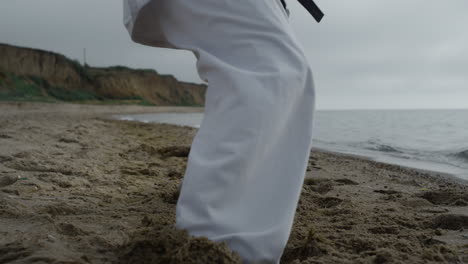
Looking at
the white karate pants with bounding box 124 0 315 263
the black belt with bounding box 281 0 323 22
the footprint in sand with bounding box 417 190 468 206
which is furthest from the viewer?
the footprint in sand with bounding box 417 190 468 206

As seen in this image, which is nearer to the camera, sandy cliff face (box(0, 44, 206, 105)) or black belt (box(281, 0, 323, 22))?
black belt (box(281, 0, 323, 22))

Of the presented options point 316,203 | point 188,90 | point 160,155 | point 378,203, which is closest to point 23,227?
point 316,203

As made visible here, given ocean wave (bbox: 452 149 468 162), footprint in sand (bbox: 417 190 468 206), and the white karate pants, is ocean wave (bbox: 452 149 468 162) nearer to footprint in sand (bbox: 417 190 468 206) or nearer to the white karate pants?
footprint in sand (bbox: 417 190 468 206)

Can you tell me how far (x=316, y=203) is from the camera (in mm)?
2160

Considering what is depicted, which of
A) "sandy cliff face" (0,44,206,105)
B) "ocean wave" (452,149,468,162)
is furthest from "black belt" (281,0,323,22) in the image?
"sandy cliff face" (0,44,206,105)

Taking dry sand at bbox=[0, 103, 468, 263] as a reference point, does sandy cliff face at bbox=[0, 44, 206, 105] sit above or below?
below

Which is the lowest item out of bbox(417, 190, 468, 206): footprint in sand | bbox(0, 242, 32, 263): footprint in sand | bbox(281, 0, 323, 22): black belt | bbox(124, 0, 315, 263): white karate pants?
bbox(417, 190, 468, 206): footprint in sand

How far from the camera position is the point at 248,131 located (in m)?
1.04

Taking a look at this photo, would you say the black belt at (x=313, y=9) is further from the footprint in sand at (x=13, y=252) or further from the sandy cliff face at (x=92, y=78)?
the sandy cliff face at (x=92, y=78)

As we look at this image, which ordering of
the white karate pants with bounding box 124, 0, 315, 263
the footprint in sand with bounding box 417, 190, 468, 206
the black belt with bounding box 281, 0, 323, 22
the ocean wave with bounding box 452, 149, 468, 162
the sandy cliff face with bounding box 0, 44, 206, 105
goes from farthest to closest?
the sandy cliff face with bounding box 0, 44, 206, 105, the ocean wave with bounding box 452, 149, 468, 162, the footprint in sand with bounding box 417, 190, 468, 206, the black belt with bounding box 281, 0, 323, 22, the white karate pants with bounding box 124, 0, 315, 263

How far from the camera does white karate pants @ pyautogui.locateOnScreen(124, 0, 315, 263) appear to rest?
1024mm

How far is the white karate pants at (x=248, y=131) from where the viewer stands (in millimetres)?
1024

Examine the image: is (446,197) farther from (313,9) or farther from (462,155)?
(462,155)

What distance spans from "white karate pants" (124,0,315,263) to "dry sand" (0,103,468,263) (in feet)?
0.32
